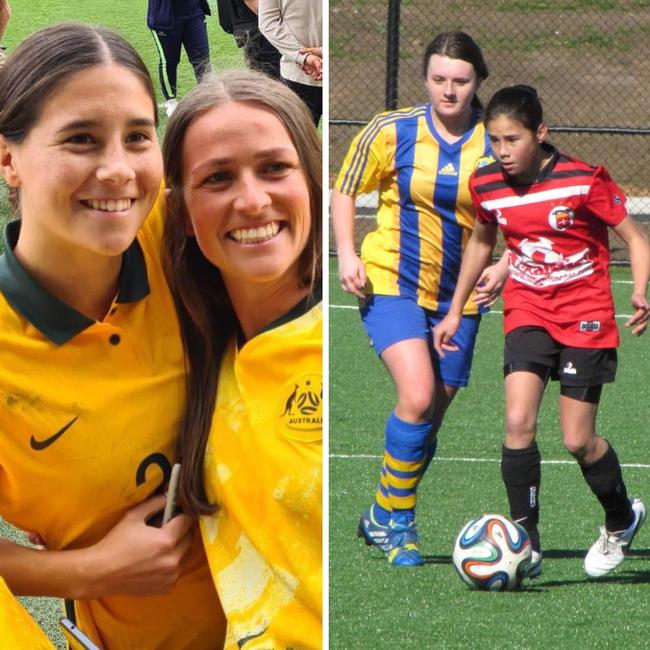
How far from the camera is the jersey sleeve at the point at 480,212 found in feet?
9.47

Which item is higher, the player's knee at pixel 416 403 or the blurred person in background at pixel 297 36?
the blurred person in background at pixel 297 36

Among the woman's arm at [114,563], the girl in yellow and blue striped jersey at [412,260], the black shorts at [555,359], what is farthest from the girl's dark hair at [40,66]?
the black shorts at [555,359]

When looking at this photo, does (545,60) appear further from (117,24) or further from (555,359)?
(117,24)

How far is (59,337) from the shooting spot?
2.88 feet

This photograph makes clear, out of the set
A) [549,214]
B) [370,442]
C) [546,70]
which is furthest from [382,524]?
[546,70]

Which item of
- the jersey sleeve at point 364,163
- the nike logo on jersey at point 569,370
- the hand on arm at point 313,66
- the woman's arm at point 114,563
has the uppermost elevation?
the hand on arm at point 313,66

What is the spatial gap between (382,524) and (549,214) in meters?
0.65

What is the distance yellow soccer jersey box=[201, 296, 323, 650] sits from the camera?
2.94ft

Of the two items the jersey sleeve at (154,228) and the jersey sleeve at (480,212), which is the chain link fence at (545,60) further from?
the jersey sleeve at (154,228)

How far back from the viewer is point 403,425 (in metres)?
2.78

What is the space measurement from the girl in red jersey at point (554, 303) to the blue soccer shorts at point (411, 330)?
0.13 ft

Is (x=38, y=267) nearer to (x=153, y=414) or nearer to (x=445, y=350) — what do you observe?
(x=153, y=414)

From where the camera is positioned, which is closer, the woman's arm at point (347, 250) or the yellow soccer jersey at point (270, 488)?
the yellow soccer jersey at point (270, 488)

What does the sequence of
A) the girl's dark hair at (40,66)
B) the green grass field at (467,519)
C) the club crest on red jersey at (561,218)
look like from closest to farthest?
the girl's dark hair at (40,66), the green grass field at (467,519), the club crest on red jersey at (561,218)
